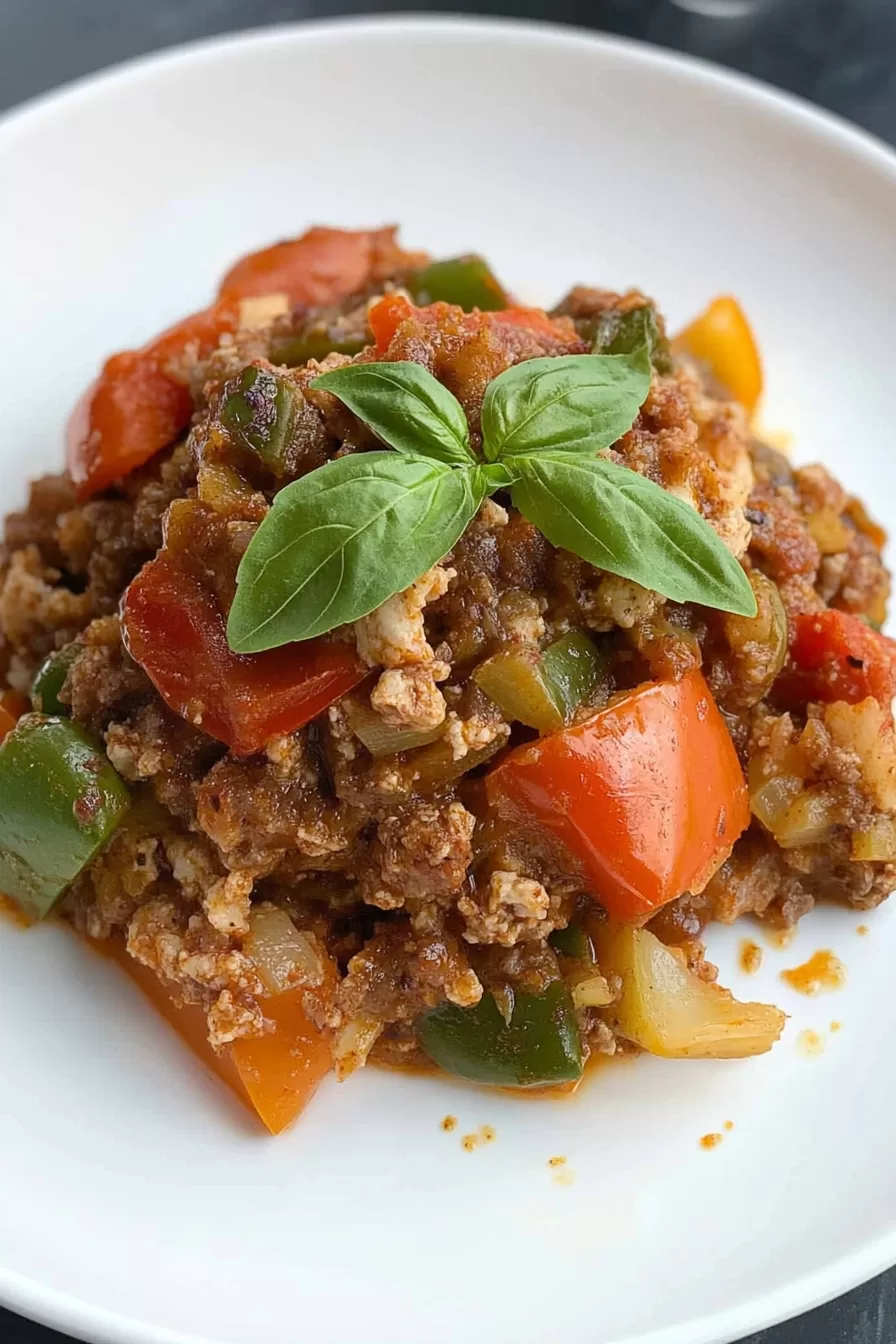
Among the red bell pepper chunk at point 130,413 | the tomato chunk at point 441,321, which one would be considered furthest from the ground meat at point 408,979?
the red bell pepper chunk at point 130,413

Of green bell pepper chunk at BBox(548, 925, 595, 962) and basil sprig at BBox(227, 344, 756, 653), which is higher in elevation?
basil sprig at BBox(227, 344, 756, 653)

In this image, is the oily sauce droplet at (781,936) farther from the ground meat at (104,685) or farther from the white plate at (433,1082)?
the ground meat at (104,685)

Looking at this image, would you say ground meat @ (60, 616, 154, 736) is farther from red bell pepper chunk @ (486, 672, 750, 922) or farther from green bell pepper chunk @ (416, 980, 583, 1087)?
green bell pepper chunk @ (416, 980, 583, 1087)

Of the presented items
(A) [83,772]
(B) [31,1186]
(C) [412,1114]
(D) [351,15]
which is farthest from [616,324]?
(D) [351,15]

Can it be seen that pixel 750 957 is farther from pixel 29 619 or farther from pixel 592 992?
pixel 29 619

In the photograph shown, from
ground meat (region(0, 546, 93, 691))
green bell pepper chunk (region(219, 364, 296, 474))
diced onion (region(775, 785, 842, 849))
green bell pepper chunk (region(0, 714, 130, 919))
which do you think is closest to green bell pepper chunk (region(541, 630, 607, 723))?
diced onion (region(775, 785, 842, 849))
